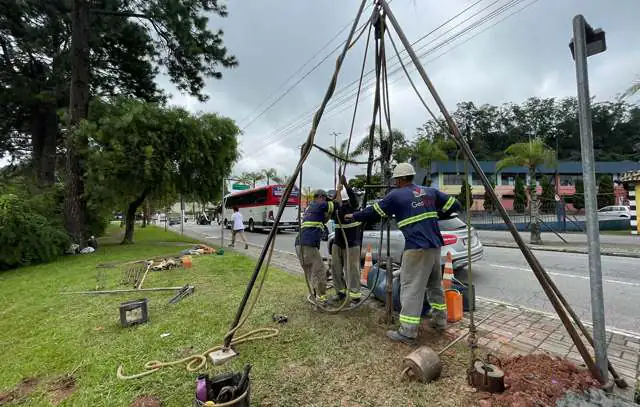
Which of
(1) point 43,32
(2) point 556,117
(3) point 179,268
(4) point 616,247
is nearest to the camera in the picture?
(3) point 179,268

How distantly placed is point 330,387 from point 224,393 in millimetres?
927

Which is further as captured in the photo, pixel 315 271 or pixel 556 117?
Result: pixel 556 117

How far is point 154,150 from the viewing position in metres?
11.8

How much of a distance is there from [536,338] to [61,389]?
16.0ft

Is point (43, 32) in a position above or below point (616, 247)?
above

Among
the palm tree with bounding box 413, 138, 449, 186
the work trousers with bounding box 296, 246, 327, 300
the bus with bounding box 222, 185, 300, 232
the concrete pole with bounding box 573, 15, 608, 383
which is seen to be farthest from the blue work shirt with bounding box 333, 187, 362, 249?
the palm tree with bounding box 413, 138, 449, 186

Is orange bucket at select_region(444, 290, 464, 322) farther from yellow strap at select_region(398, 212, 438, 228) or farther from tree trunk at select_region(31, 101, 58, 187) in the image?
tree trunk at select_region(31, 101, 58, 187)

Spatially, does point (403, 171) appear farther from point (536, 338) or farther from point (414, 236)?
point (536, 338)

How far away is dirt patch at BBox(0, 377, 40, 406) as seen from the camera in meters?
2.66

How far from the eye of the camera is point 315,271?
4.76m

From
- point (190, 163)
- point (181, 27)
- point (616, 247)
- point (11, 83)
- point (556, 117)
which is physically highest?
point (556, 117)

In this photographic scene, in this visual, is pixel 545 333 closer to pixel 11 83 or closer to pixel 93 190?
pixel 93 190

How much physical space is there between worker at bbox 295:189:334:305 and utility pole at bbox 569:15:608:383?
2866 mm

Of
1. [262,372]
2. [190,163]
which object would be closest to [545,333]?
[262,372]
